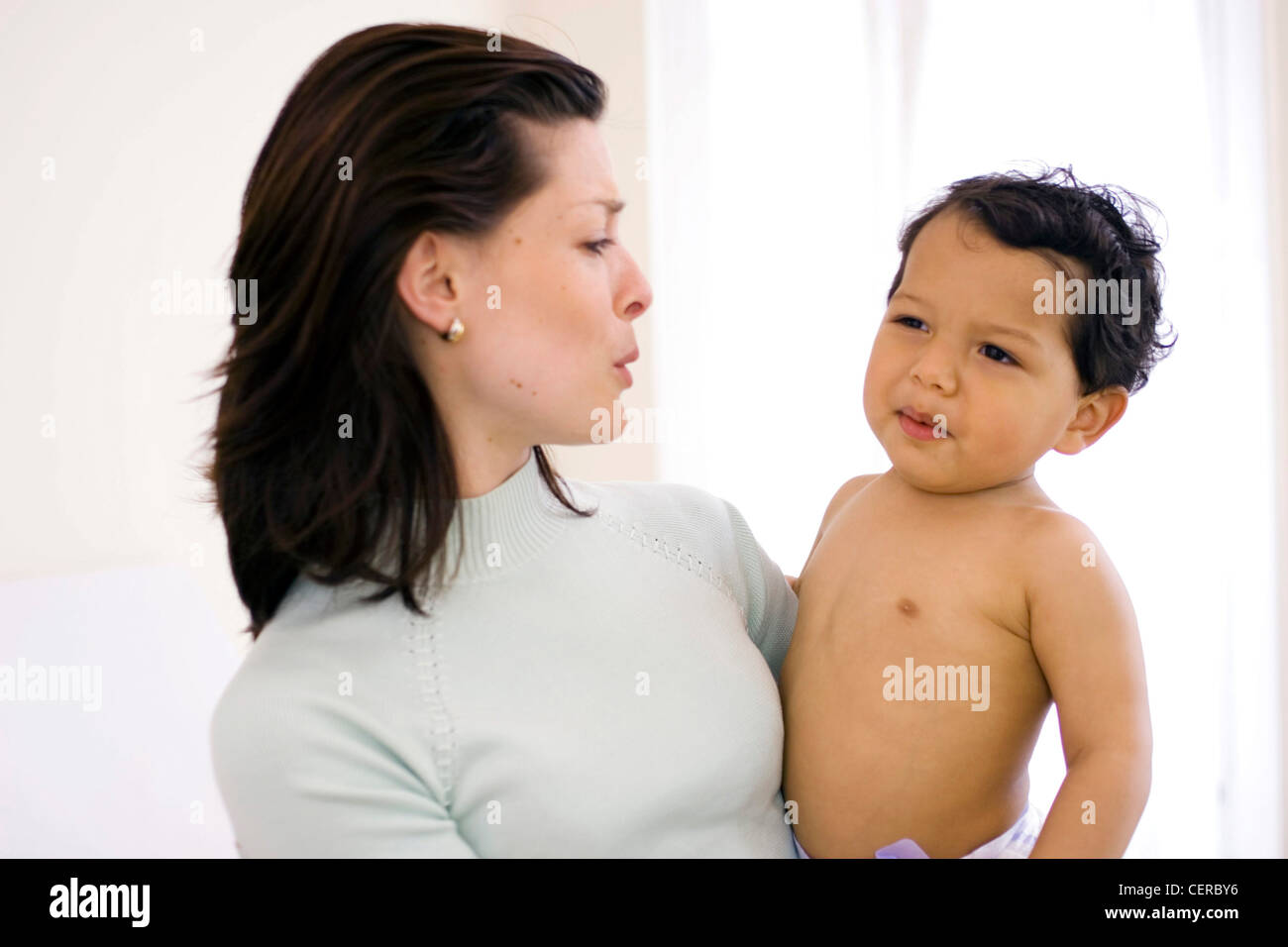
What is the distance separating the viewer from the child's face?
1.22 m

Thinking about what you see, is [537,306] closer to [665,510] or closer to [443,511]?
[443,511]

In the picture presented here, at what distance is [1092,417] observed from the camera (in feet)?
4.32

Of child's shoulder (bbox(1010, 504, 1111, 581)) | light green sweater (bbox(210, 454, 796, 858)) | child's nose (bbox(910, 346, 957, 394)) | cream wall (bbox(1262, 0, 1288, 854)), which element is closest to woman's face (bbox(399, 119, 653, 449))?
light green sweater (bbox(210, 454, 796, 858))

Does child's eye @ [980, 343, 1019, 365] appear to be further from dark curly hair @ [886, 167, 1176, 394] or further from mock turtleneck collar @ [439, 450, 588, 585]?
mock turtleneck collar @ [439, 450, 588, 585]

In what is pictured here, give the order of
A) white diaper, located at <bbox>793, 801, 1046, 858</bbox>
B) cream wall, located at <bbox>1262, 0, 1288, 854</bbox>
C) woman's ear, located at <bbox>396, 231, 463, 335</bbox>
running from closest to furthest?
1. woman's ear, located at <bbox>396, 231, 463, 335</bbox>
2. white diaper, located at <bbox>793, 801, 1046, 858</bbox>
3. cream wall, located at <bbox>1262, 0, 1288, 854</bbox>

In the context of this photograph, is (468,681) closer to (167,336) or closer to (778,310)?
(167,336)

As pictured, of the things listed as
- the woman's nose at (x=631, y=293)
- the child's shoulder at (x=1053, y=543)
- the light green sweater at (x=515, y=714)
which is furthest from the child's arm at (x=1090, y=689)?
the woman's nose at (x=631, y=293)

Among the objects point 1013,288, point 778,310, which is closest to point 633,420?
point 778,310

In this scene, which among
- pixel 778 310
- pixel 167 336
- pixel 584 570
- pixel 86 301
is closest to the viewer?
pixel 584 570

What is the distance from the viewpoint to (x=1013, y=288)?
1222mm

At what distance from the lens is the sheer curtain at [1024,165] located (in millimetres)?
2566

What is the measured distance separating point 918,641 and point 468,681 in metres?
0.47

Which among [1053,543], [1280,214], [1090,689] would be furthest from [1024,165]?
[1090,689]

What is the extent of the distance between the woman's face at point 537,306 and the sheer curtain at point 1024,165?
172 centimetres
